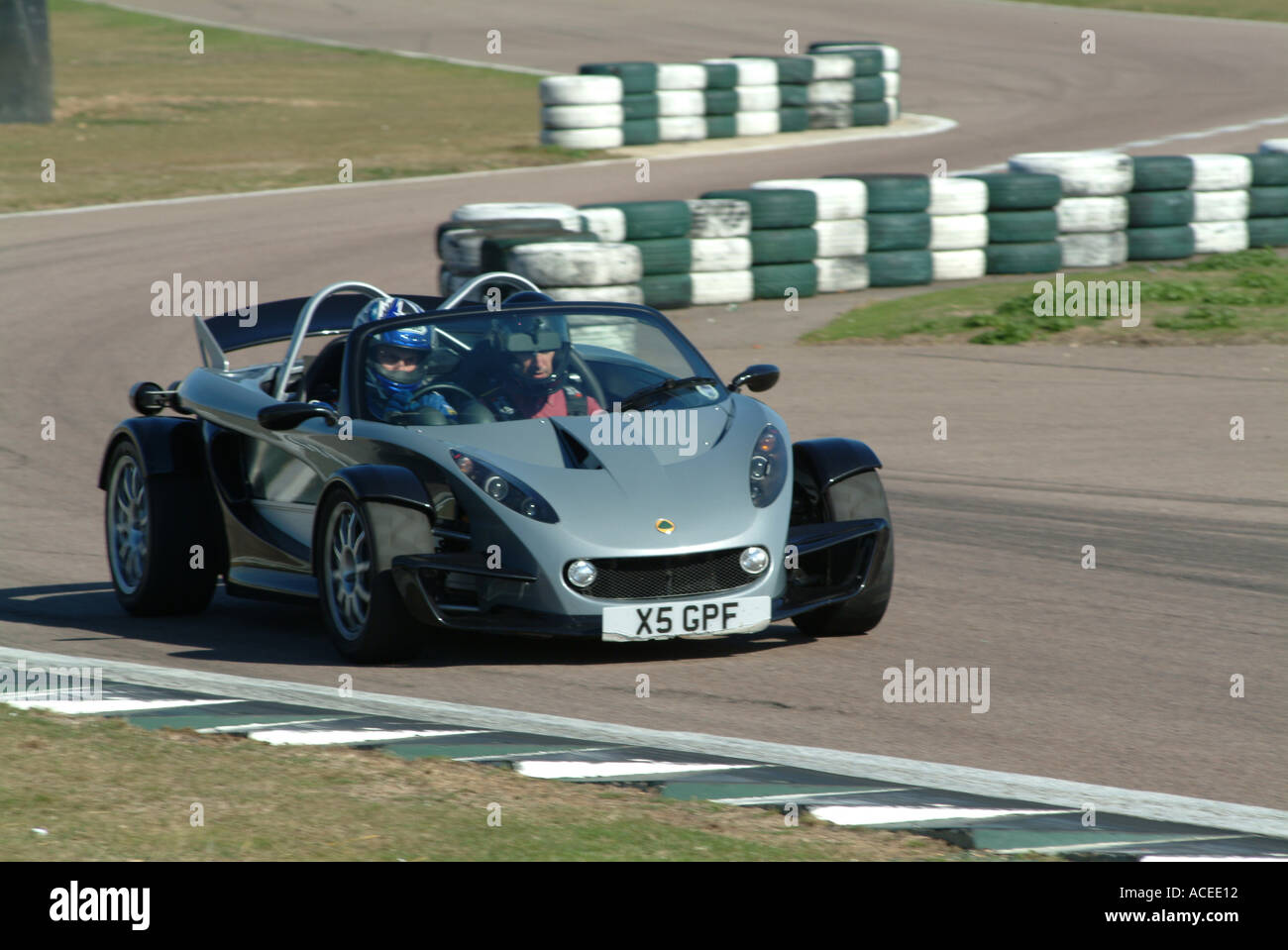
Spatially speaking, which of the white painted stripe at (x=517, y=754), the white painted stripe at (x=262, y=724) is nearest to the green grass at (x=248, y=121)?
the white painted stripe at (x=262, y=724)

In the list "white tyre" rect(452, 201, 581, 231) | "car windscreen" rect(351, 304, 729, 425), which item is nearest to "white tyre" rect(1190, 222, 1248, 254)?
"white tyre" rect(452, 201, 581, 231)

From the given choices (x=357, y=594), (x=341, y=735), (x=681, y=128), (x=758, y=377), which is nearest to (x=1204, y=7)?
(x=681, y=128)

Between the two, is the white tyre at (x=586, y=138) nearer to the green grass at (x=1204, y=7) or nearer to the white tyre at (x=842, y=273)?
the white tyre at (x=842, y=273)

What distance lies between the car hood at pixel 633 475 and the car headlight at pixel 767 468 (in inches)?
1.4

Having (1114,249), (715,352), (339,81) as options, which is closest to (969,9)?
(339,81)

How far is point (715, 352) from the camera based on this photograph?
16.0 metres

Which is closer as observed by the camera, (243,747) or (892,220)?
(243,747)

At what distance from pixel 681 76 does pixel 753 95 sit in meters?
1.38

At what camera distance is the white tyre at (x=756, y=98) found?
3122cm

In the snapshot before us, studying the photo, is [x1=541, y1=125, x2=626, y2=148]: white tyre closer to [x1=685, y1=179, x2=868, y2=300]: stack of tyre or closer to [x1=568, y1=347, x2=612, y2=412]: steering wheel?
[x1=685, y1=179, x2=868, y2=300]: stack of tyre

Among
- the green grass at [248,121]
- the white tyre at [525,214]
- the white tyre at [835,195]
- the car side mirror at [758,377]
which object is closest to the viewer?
the car side mirror at [758,377]

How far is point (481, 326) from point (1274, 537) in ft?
13.6

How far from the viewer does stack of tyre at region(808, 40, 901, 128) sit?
3269 centimetres
